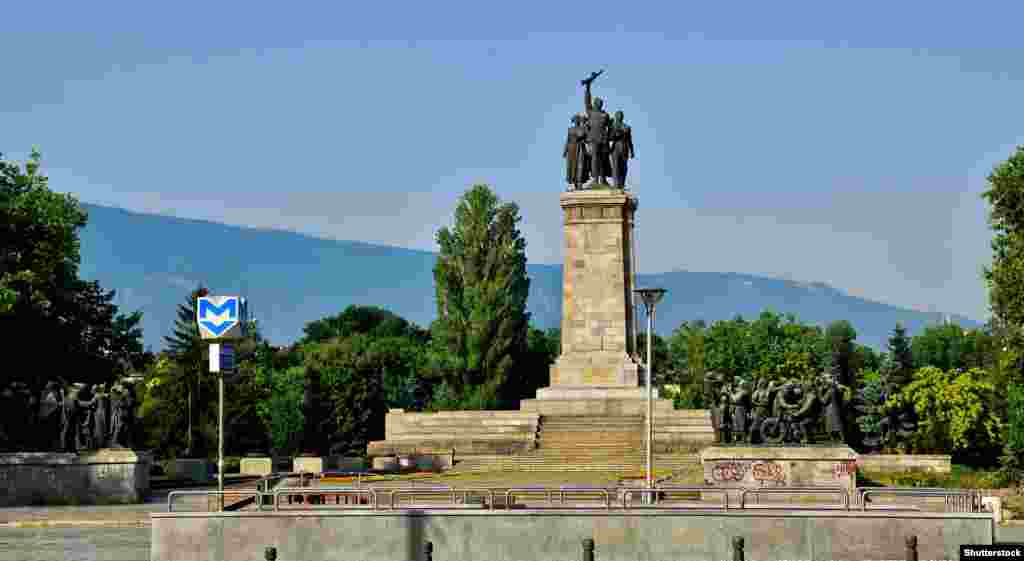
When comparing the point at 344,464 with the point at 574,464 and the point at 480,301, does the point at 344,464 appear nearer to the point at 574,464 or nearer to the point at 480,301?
the point at 574,464

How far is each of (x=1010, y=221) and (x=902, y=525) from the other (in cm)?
3145

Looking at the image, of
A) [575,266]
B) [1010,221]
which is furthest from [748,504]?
[575,266]

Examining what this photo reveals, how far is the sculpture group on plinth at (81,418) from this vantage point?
147ft

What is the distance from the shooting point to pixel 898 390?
85000 mm

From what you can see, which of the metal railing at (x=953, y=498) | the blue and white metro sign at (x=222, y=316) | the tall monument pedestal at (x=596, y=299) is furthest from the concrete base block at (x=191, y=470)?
the metal railing at (x=953, y=498)

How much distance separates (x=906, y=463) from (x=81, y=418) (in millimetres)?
23543

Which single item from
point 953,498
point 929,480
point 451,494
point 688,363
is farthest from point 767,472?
point 688,363

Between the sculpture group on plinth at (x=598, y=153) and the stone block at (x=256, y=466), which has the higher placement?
the sculpture group on plinth at (x=598, y=153)

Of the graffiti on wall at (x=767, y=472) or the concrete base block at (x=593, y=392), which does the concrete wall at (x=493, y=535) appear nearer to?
the graffiti on wall at (x=767, y=472)

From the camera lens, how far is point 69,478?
44.0 metres

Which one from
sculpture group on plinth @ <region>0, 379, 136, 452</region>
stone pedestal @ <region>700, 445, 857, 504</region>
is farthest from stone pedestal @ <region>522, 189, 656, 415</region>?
stone pedestal @ <region>700, 445, 857, 504</region>

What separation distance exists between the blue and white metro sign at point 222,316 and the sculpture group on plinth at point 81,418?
18271mm

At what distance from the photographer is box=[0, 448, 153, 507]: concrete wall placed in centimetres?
4378

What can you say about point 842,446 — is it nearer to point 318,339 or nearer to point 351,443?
point 351,443
